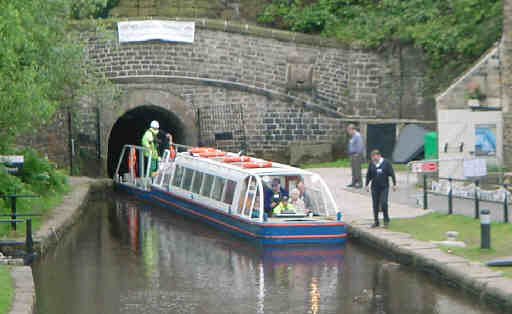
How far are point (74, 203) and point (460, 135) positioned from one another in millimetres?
9130

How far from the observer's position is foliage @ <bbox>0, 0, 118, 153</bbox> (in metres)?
16.1

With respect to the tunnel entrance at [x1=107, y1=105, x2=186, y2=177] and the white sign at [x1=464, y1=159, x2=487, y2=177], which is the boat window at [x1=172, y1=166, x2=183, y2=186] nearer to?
the white sign at [x1=464, y1=159, x2=487, y2=177]

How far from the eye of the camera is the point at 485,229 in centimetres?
1394

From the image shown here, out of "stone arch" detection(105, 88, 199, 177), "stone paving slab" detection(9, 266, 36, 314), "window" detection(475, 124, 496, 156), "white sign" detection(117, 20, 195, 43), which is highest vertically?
"white sign" detection(117, 20, 195, 43)

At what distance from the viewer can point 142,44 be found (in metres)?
29.2

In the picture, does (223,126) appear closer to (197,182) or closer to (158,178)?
(158,178)

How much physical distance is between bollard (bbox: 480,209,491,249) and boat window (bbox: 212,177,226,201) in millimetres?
6570

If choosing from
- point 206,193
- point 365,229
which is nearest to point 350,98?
point 206,193

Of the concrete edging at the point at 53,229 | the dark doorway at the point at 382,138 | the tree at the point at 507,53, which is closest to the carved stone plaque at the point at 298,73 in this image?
the dark doorway at the point at 382,138

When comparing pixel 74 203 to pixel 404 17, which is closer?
pixel 74 203

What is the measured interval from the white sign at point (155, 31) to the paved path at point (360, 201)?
275 inches

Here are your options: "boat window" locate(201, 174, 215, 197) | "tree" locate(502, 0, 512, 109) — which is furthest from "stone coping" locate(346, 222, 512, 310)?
"tree" locate(502, 0, 512, 109)

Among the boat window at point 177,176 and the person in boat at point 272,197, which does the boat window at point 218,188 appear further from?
the boat window at point 177,176

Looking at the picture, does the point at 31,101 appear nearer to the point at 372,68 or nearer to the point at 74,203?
the point at 74,203
